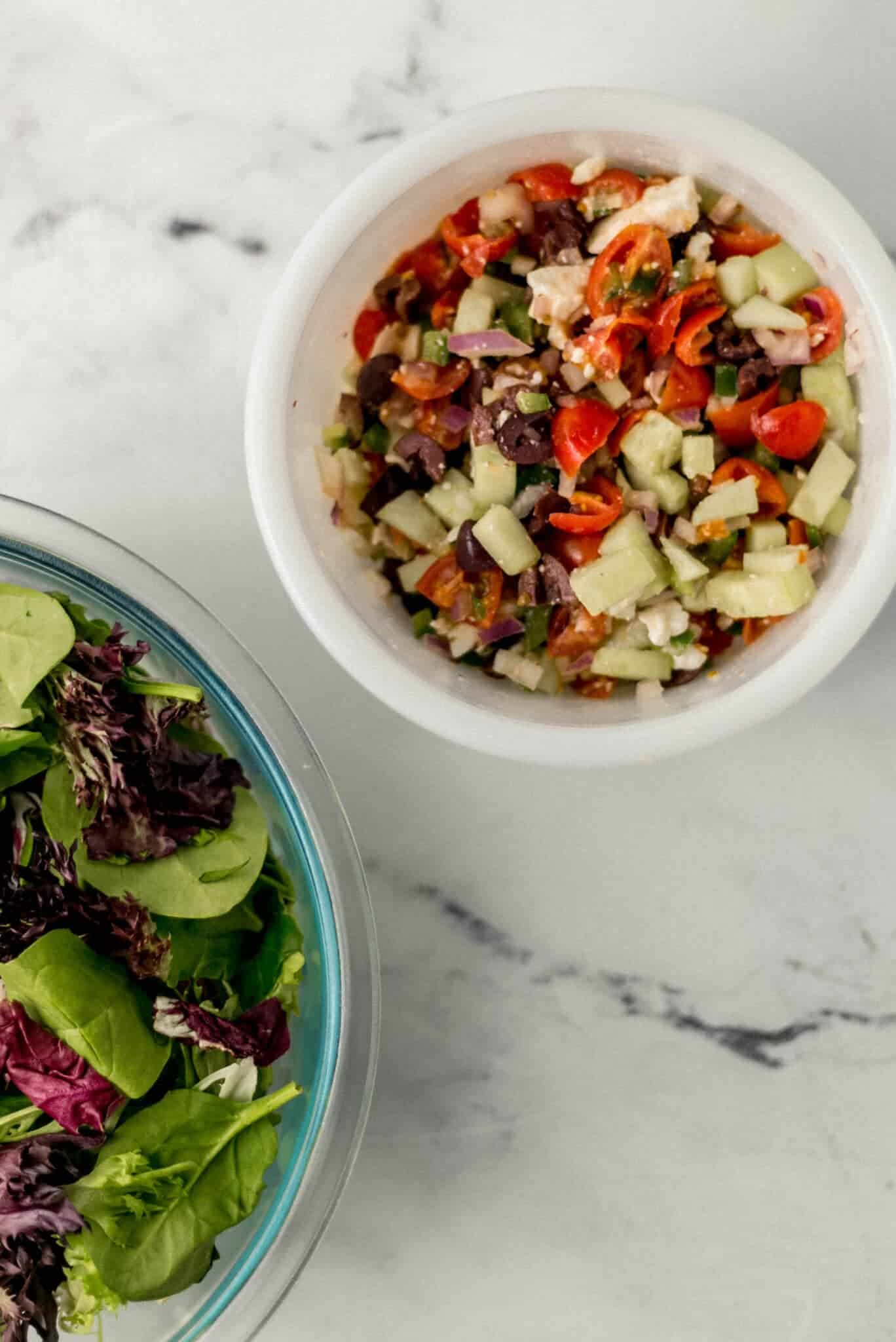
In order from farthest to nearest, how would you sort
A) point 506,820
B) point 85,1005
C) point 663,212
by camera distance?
point 506,820, point 663,212, point 85,1005

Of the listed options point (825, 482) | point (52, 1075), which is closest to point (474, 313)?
point (825, 482)

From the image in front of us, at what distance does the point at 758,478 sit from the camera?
1.13 meters

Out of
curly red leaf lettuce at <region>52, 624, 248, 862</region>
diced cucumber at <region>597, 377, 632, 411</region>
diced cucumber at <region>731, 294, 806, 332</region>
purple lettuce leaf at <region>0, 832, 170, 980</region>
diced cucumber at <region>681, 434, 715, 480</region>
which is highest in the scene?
diced cucumber at <region>731, 294, 806, 332</region>

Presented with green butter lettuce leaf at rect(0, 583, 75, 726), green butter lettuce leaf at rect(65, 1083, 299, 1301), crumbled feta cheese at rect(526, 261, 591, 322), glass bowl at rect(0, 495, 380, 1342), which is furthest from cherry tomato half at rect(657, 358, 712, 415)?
green butter lettuce leaf at rect(65, 1083, 299, 1301)

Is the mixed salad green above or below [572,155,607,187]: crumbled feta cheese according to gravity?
below

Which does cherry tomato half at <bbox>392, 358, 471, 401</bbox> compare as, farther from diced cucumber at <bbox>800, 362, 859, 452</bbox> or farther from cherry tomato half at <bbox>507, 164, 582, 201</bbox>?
diced cucumber at <bbox>800, 362, 859, 452</bbox>

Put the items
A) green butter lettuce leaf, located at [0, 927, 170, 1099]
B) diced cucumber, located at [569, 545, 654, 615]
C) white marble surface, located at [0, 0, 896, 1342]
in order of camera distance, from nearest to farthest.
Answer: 1. green butter lettuce leaf, located at [0, 927, 170, 1099]
2. diced cucumber, located at [569, 545, 654, 615]
3. white marble surface, located at [0, 0, 896, 1342]

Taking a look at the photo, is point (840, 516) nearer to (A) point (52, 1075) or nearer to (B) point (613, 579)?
(B) point (613, 579)

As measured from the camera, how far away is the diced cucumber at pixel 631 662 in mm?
1155

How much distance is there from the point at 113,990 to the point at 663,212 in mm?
817

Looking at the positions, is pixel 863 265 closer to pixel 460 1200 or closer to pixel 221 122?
pixel 221 122

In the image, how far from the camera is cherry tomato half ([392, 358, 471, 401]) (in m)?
1.15

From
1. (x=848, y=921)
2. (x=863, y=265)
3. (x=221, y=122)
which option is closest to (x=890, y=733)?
(x=848, y=921)

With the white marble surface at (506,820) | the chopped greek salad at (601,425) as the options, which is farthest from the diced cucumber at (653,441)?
the white marble surface at (506,820)
